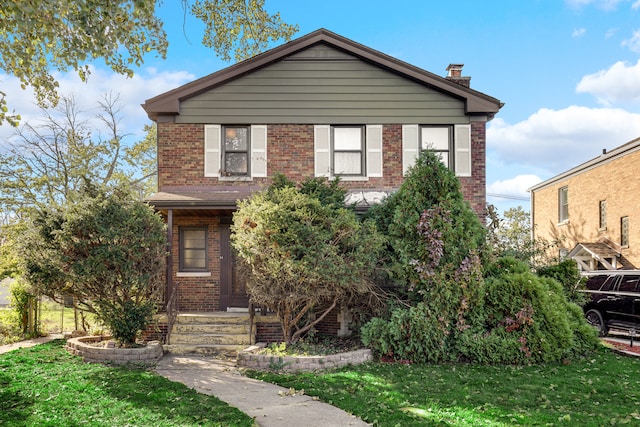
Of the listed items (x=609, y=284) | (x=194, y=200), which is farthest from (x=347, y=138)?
(x=609, y=284)

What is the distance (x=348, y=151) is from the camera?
14523 millimetres

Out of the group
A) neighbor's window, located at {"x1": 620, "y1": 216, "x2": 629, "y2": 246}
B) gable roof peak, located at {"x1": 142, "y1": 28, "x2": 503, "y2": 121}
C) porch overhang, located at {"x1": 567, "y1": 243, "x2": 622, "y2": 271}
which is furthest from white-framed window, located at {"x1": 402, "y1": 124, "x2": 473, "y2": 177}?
neighbor's window, located at {"x1": 620, "y1": 216, "x2": 629, "y2": 246}

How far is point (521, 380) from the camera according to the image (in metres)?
8.53

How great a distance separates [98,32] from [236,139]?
7313mm

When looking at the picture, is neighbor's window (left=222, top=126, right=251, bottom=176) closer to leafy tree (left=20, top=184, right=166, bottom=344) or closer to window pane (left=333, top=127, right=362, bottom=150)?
window pane (left=333, top=127, right=362, bottom=150)

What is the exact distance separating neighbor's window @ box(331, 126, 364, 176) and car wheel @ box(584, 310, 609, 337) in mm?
7038

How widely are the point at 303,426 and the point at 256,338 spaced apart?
5.91 m

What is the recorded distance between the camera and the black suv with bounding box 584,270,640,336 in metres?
12.6

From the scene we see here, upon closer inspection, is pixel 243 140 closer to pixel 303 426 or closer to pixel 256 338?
pixel 256 338

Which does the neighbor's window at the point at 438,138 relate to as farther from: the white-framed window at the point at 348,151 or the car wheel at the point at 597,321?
the car wheel at the point at 597,321

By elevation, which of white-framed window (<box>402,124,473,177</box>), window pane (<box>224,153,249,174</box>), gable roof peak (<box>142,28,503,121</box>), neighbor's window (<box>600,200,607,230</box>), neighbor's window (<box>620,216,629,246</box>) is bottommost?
neighbor's window (<box>620,216,629,246</box>)

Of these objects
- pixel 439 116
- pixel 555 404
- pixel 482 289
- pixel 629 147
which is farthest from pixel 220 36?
pixel 629 147

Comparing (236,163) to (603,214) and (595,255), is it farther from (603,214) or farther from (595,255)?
(603,214)

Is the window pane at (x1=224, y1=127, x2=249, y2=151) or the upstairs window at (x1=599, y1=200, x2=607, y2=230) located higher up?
the window pane at (x1=224, y1=127, x2=249, y2=151)
